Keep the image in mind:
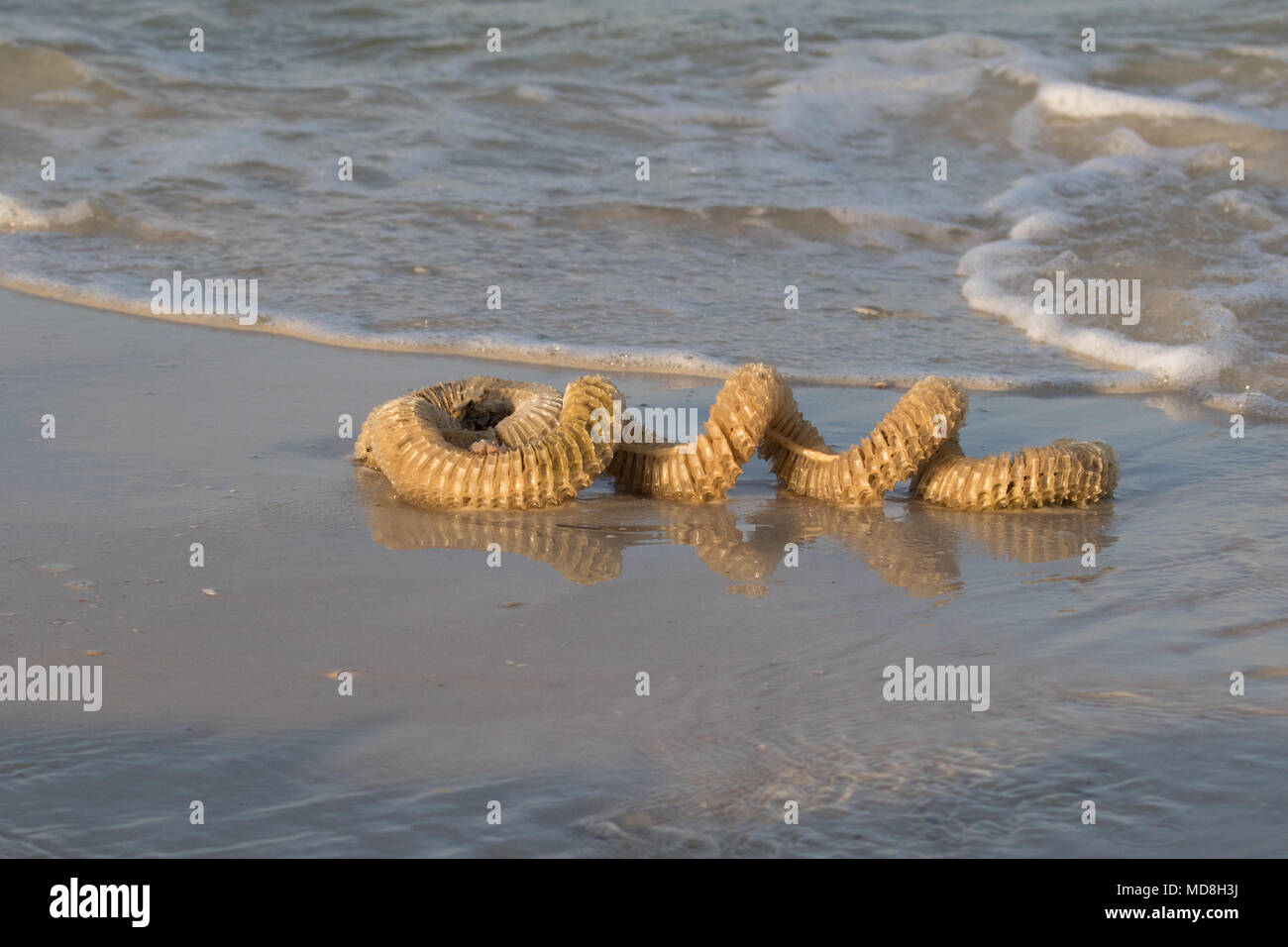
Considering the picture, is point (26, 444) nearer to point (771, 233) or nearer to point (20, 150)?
point (771, 233)

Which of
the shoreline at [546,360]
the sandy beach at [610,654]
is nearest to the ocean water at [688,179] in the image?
the shoreline at [546,360]

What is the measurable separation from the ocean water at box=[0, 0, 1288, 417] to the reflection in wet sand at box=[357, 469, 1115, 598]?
160 centimetres

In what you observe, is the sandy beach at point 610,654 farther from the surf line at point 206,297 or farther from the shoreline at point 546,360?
the surf line at point 206,297

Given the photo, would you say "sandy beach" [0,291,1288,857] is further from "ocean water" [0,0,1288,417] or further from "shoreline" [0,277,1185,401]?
"ocean water" [0,0,1288,417]

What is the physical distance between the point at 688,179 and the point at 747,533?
5.64 m

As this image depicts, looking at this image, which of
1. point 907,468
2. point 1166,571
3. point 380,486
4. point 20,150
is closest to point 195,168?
point 20,150

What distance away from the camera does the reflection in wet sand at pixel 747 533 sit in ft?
14.5

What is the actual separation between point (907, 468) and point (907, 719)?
5.34 ft

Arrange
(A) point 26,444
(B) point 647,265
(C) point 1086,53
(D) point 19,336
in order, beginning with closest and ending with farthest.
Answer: (A) point 26,444 → (D) point 19,336 → (B) point 647,265 → (C) point 1086,53

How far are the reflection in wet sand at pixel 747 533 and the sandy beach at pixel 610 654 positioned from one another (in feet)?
0.05

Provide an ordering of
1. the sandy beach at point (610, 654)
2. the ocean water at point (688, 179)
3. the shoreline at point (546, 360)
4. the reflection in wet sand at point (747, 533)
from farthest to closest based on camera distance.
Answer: the ocean water at point (688, 179) → the shoreline at point (546, 360) → the reflection in wet sand at point (747, 533) → the sandy beach at point (610, 654)

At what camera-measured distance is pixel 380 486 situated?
5.00 metres

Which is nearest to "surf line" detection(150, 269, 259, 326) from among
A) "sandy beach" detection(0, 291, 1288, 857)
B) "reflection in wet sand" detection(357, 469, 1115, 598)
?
"sandy beach" detection(0, 291, 1288, 857)

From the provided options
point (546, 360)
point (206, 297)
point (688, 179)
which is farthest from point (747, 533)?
point (688, 179)
